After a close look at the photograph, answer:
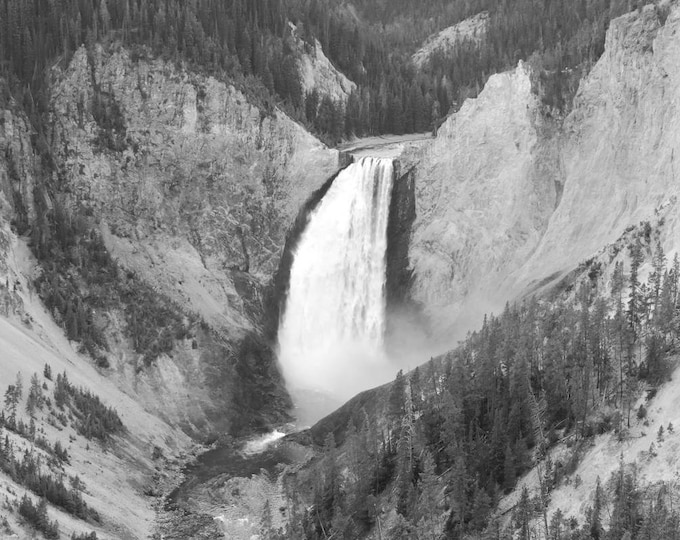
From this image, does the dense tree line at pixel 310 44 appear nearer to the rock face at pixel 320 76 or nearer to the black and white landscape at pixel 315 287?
the black and white landscape at pixel 315 287

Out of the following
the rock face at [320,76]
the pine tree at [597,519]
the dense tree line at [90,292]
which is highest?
the rock face at [320,76]

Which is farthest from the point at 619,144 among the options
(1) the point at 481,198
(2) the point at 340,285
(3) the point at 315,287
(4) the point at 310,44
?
(4) the point at 310,44

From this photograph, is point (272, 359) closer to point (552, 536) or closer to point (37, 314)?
point (37, 314)

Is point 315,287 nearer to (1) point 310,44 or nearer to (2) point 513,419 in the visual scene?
(1) point 310,44

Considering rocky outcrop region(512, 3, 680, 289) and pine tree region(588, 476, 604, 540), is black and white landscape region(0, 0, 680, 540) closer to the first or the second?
pine tree region(588, 476, 604, 540)

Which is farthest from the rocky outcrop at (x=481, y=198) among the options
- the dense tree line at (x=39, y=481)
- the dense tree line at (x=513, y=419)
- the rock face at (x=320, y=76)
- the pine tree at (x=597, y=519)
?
the pine tree at (x=597, y=519)

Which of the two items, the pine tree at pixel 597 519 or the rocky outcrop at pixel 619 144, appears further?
the rocky outcrop at pixel 619 144

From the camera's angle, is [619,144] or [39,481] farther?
[619,144]
